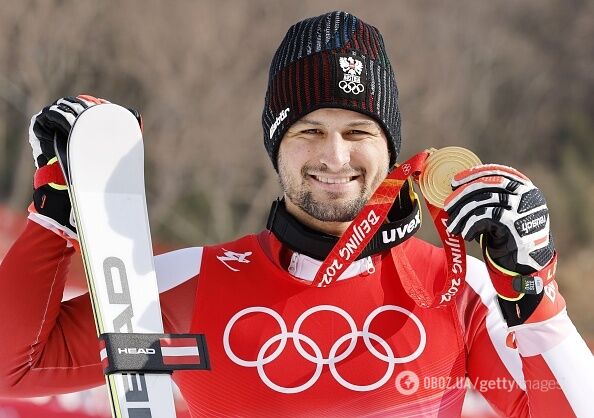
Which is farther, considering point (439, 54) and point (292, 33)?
point (439, 54)

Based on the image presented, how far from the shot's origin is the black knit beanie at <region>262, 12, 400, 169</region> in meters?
2.48

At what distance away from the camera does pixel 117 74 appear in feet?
40.8

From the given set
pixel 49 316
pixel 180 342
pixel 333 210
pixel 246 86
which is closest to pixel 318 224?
pixel 333 210

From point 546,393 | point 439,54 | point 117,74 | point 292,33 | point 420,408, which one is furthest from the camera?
point 439,54

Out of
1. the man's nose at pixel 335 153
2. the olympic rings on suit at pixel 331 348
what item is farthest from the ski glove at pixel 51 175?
the man's nose at pixel 335 153

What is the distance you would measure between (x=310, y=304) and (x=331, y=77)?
548 millimetres

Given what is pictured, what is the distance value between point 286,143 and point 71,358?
73 centimetres

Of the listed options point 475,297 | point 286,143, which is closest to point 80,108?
point 286,143

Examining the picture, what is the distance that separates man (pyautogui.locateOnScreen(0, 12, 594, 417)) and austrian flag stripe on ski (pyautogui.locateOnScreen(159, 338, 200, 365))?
120 millimetres

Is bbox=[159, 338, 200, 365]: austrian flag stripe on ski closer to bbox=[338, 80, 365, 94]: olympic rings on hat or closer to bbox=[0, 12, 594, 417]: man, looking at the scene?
bbox=[0, 12, 594, 417]: man

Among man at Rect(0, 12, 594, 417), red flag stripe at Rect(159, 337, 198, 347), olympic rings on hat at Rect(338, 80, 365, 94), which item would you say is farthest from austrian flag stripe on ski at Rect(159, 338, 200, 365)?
olympic rings on hat at Rect(338, 80, 365, 94)

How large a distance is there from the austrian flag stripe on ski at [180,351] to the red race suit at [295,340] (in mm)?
120

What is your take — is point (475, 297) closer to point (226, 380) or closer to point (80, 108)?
point (226, 380)

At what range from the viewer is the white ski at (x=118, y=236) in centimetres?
232
